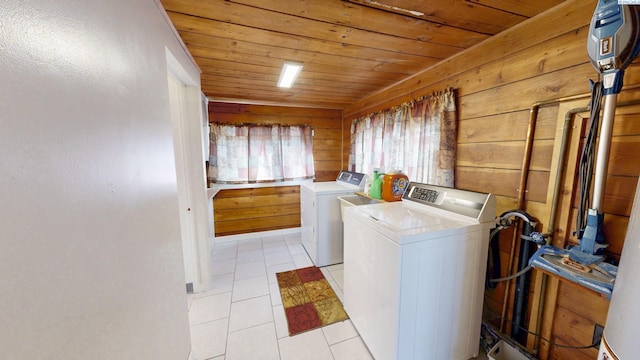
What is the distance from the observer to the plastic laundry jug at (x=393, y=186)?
6.91 ft

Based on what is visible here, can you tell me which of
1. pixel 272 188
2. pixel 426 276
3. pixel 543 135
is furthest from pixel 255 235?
pixel 543 135

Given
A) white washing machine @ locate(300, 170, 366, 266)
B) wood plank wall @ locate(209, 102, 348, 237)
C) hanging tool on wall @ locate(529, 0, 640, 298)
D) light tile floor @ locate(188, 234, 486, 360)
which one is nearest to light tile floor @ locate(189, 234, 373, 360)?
light tile floor @ locate(188, 234, 486, 360)

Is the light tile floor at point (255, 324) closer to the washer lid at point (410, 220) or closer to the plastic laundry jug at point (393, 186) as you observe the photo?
the washer lid at point (410, 220)

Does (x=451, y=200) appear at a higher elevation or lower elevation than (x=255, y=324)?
higher

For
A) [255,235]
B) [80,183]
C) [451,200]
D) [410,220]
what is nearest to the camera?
[80,183]

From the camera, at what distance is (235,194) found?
3463 millimetres

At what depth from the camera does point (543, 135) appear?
1.33m

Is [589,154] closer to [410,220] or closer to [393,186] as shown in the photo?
[410,220]

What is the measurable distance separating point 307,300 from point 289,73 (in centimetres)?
218

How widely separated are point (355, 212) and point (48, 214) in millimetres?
1433

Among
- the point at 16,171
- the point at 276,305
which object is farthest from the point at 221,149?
the point at 16,171

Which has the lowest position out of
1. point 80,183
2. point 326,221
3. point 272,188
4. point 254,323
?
point 254,323

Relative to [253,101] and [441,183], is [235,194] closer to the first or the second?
[253,101]

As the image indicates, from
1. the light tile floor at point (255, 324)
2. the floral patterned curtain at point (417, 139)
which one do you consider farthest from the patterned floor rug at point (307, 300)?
the floral patterned curtain at point (417, 139)
